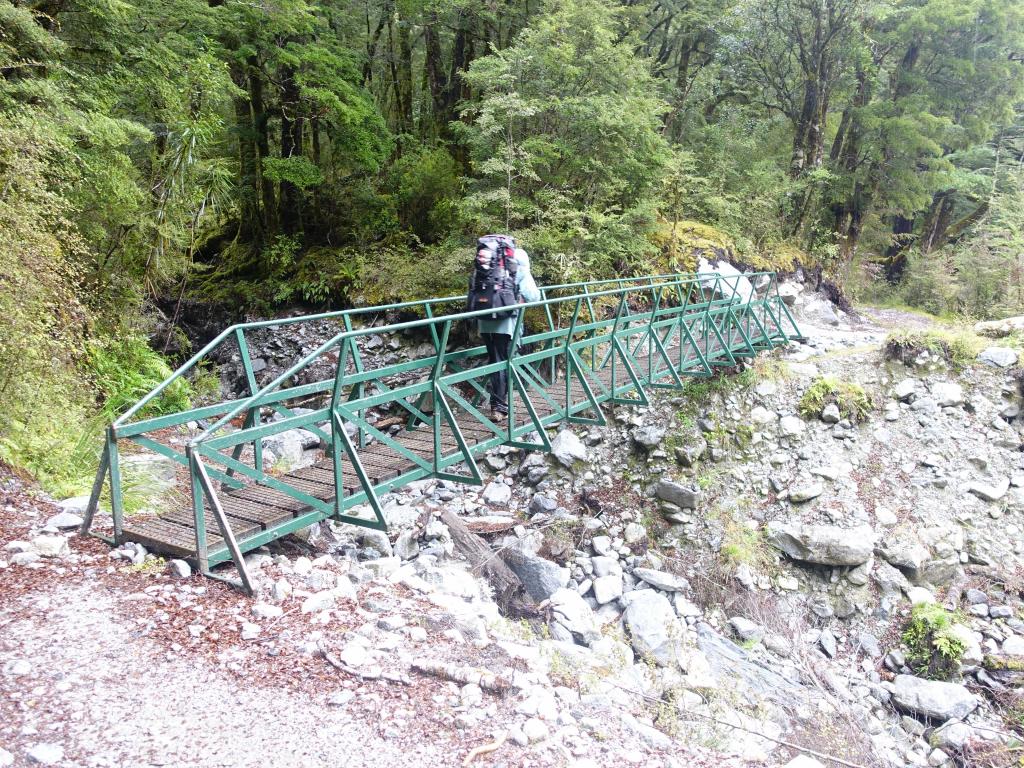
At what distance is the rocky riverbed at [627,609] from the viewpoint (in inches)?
113

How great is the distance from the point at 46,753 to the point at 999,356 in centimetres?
1127

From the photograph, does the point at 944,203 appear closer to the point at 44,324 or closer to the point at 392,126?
the point at 392,126

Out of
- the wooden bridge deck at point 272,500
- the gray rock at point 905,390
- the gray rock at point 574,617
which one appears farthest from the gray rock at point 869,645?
the wooden bridge deck at point 272,500

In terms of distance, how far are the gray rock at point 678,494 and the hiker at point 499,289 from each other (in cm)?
326

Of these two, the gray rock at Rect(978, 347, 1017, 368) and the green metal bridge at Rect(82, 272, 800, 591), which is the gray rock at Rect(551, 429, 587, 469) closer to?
the green metal bridge at Rect(82, 272, 800, 591)

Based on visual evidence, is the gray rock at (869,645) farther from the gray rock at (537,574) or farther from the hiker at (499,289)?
the hiker at (499,289)

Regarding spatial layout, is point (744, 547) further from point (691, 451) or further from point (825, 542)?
point (691, 451)

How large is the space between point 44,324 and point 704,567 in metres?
7.17

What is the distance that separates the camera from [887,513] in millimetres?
7969

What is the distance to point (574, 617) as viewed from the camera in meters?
5.78

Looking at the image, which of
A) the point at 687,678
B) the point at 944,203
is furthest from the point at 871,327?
the point at 687,678

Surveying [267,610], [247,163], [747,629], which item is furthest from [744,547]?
[247,163]

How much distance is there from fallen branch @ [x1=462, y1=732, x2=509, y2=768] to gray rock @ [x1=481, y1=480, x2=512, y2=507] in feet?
17.7

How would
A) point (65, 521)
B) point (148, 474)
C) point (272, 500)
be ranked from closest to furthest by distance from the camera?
point (65, 521)
point (272, 500)
point (148, 474)
